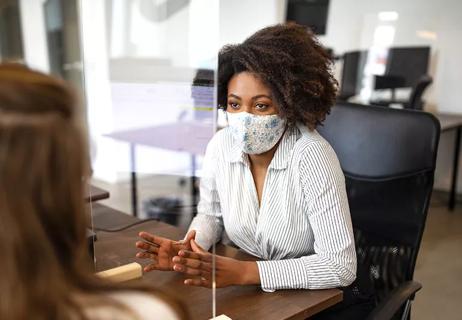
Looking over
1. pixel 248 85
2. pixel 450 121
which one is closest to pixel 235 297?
pixel 248 85

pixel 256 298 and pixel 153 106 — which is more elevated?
pixel 153 106

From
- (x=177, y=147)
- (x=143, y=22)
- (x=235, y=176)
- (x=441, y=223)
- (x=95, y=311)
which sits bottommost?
(x=441, y=223)

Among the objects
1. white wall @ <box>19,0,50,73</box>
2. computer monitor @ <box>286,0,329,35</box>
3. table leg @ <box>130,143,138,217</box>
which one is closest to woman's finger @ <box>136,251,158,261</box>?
table leg @ <box>130,143,138,217</box>

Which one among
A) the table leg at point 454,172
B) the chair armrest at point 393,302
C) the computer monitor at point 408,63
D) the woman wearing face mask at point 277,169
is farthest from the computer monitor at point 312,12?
the chair armrest at point 393,302

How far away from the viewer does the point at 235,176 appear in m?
1.38

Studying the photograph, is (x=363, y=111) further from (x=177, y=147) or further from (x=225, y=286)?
(x=177, y=147)

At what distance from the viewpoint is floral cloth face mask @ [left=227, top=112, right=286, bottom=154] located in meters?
1.26

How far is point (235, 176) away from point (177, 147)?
3.91 ft

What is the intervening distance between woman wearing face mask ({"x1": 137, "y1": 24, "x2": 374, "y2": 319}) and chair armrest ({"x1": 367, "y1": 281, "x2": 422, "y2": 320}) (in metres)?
0.09

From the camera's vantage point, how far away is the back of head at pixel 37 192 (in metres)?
0.43

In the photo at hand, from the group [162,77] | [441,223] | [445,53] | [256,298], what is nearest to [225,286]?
[256,298]

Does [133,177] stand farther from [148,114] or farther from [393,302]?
[393,302]

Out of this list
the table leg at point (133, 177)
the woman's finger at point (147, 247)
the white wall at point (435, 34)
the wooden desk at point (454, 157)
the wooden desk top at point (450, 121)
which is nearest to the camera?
the woman's finger at point (147, 247)

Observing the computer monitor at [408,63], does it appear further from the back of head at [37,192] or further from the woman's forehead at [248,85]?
the back of head at [37,192]
